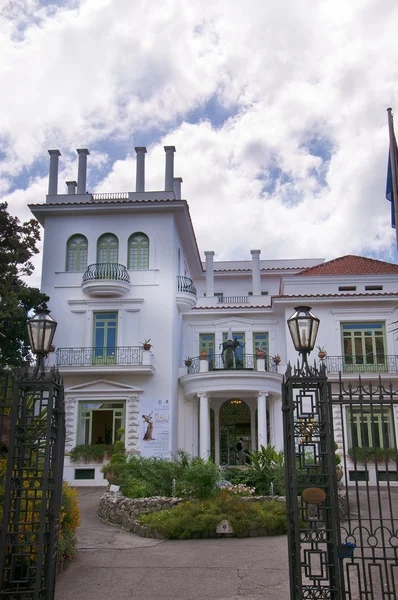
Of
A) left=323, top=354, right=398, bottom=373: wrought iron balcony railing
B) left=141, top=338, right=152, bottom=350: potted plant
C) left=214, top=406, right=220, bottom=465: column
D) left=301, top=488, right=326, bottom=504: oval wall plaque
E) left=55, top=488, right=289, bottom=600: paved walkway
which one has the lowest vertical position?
left=55, top=488, right=289, bottom=600: paved walkway

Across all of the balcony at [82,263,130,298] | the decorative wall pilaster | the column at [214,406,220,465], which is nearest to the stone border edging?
the decorative wall pilaster

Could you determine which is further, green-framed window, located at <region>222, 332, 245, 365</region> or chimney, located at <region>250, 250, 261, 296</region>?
chimney, located at <region>250, 250, 261, 296</region>

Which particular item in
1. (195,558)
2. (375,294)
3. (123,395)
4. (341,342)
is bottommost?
(195,558)

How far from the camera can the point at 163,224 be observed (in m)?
26.7

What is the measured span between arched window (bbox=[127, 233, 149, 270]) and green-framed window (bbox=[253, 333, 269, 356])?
6082 millimetres

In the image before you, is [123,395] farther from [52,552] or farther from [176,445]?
[52,552]

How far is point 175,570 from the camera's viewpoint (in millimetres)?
9602

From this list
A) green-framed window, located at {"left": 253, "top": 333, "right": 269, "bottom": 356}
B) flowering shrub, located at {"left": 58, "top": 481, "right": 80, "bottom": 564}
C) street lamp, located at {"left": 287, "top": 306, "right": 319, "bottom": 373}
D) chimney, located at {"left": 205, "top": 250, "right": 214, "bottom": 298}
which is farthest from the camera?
chimney, located at {"left": 205, "top": 250, "right": 214, "bottom": 298}

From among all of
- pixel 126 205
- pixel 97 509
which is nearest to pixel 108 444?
pixel 97 509

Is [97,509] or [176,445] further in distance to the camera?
[176,445]

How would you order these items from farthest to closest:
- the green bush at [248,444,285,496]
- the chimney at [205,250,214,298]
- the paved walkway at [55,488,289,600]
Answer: the chimney at [205,250,214,298] → the green bush at [248,444,285,496] → the paved walkway at [55,488,289,600]

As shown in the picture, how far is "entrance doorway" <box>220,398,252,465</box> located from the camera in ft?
90.2

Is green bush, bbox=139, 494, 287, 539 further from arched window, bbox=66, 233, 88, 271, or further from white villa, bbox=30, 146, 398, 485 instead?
arched window, bbox=66, 233, 88, 271

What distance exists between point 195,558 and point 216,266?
94.3 ft
